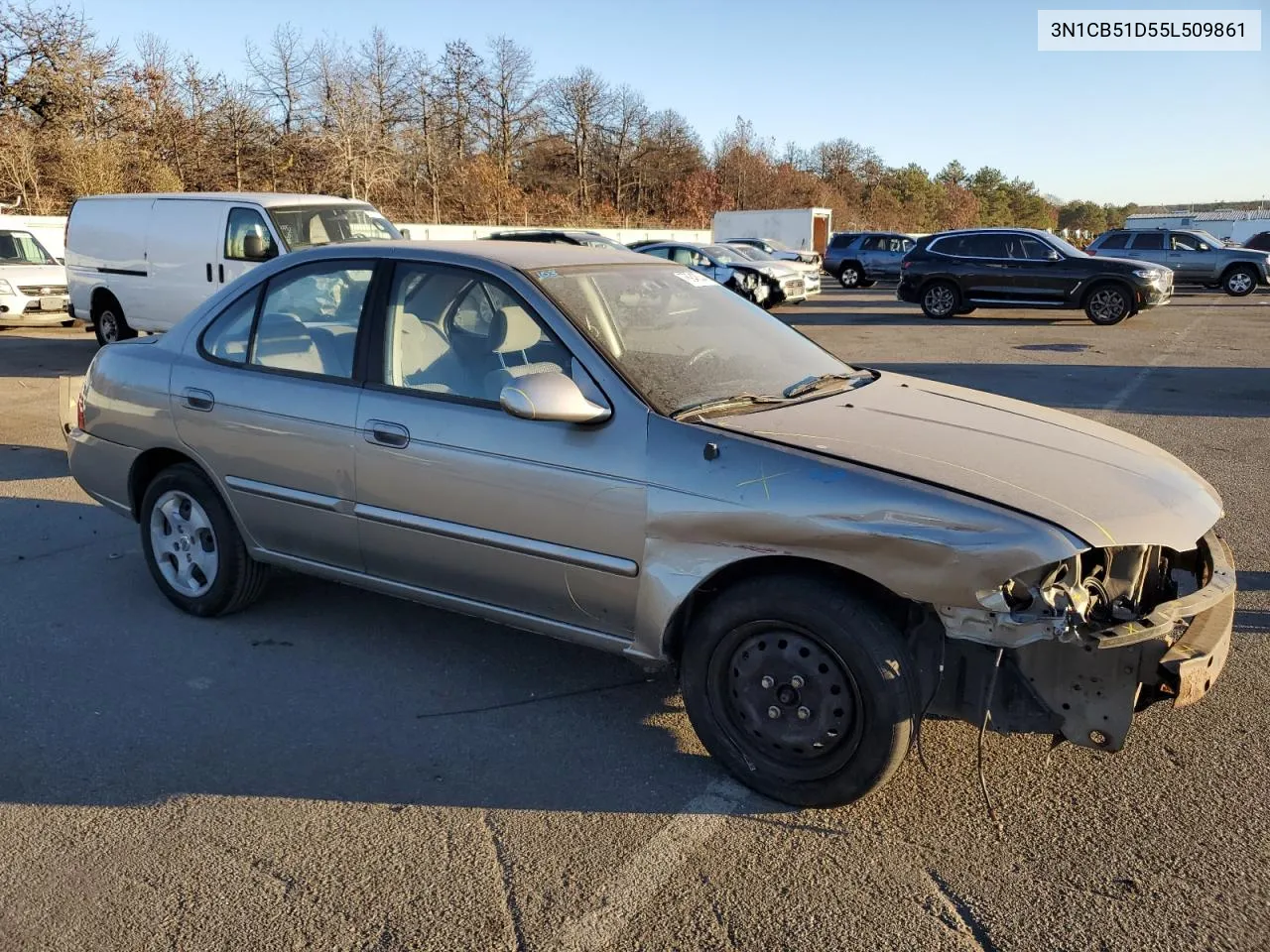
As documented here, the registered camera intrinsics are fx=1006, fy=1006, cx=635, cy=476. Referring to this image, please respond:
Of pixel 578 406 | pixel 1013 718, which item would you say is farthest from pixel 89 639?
pixel 1013 718

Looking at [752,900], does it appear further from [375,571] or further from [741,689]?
[375,571]

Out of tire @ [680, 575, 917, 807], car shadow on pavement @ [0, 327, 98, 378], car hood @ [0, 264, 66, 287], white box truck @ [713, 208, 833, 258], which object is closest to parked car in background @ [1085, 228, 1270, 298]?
white box truck @ [713, 208, 833, 258]

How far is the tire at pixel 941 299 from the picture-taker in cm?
1981

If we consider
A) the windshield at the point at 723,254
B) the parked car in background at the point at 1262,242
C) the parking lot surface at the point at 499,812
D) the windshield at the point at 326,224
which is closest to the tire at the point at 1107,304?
the windshield at the point at 723,254

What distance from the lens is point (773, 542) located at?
9.86 feet

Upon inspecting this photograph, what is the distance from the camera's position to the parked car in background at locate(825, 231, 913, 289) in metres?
28.9

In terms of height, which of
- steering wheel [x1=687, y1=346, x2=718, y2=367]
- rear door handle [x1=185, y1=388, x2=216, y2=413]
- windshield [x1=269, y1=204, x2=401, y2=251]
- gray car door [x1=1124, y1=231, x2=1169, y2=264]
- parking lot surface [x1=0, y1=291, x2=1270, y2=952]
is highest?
gray car door [x1=1124, y1=231, x2=1169, y2=264]

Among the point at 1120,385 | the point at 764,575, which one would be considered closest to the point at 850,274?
the point at 1120,385

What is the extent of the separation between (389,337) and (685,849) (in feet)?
7.36

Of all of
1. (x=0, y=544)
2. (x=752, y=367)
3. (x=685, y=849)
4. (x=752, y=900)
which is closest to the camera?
(x=752, y=900)

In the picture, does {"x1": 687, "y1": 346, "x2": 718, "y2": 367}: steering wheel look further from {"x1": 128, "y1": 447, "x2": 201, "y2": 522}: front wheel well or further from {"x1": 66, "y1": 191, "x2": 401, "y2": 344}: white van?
{"x1": 66, "y1": 191, "x2": 401, "y2": 344}: white van

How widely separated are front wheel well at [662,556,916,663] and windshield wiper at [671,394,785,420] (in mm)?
539

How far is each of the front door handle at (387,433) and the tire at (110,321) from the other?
1098cm

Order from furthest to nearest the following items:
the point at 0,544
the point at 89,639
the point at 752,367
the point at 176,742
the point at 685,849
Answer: the point at 0,544, the point at 89,639, the point at 752,367, the point at 176,742, the point at 685,849
